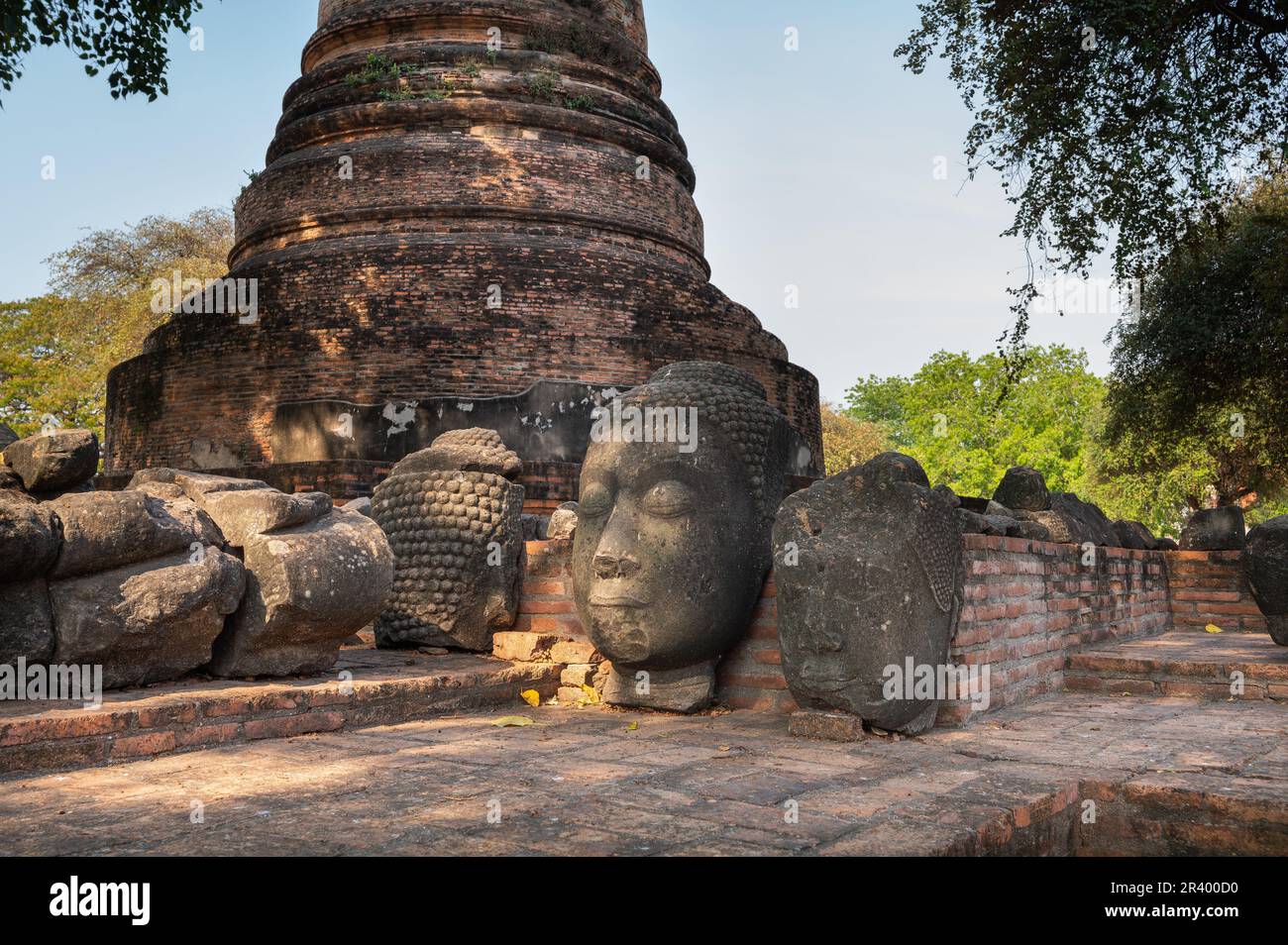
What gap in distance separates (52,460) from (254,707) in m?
1.15

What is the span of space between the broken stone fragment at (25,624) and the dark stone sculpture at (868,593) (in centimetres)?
260

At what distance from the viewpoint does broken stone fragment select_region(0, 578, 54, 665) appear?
11.6 ft

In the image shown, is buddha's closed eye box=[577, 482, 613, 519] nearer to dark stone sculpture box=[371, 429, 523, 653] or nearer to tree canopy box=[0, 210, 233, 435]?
dark stone sculpture box=[371, 429, 523, 653]

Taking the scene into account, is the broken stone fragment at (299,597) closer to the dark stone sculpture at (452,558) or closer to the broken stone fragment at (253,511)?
the broken stone fragment at (253,511)

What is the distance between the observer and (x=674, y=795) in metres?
2.95

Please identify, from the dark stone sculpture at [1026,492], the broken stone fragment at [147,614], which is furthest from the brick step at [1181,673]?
the broken stone fragment at [147,614]

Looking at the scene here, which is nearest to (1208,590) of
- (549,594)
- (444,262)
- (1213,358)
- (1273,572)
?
(1273,572)

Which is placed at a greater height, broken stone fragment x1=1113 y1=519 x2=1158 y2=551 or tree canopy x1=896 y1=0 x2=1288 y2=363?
tree canopy x1=896 y1=0 x2=1288 y2=363

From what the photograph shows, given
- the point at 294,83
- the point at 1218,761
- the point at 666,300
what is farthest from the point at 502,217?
the point at 1218,761

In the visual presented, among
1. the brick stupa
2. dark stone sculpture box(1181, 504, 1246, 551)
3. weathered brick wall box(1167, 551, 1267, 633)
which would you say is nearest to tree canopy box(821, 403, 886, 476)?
the brick stupa

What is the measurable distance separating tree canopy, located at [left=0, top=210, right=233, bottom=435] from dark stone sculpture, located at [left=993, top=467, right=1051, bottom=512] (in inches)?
721

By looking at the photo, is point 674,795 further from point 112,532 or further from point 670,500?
point 112,532

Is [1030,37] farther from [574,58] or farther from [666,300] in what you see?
[574,58]

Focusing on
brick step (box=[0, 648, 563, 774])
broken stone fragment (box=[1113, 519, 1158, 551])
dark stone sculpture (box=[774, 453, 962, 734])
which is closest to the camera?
brick step (box=[0, 648, 563, 774])
